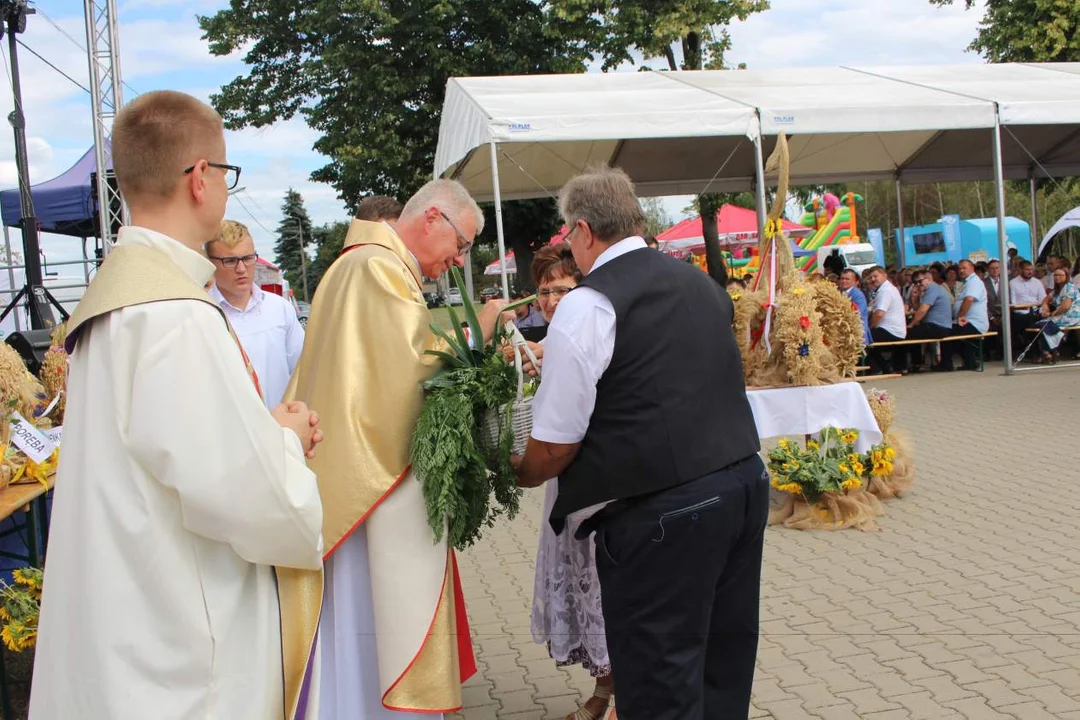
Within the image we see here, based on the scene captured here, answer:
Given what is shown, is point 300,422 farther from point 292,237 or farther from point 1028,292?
point 292,237

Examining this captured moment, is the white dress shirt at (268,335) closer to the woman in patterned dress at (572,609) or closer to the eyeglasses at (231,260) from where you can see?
the eyeglasses at (231,260)

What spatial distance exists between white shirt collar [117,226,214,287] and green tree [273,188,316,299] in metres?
80.1

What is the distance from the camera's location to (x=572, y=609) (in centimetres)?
345

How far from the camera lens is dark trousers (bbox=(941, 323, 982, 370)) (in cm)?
1439

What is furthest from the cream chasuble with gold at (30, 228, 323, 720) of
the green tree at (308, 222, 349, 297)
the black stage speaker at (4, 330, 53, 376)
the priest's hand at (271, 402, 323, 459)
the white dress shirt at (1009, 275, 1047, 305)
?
the green tree at (308, 222, 349, 297)

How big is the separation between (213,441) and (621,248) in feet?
4.19

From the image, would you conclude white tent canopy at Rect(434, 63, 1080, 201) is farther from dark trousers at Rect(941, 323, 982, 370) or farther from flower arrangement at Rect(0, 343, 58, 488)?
flower arrangement at Rect(0, 343, 58, 488)

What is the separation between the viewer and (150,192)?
1.77 metres

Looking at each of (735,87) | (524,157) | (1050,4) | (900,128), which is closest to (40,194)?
(524,157)

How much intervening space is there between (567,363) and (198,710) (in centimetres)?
113

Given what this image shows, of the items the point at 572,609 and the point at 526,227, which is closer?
the point at 572,609

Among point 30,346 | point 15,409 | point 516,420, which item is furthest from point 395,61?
point 516,420

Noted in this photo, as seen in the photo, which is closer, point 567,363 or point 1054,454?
point 567,363

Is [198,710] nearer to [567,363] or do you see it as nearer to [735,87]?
[567,363]
